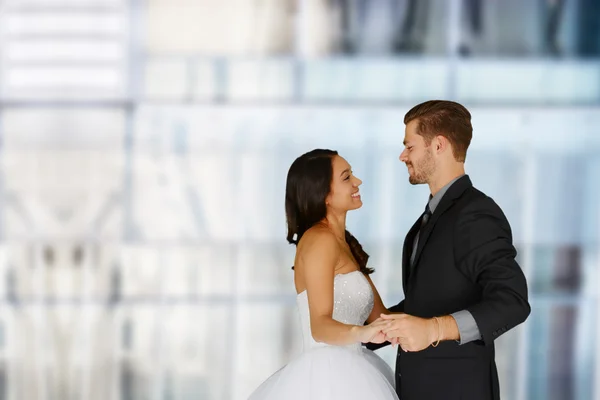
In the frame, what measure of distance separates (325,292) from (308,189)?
0.31 m

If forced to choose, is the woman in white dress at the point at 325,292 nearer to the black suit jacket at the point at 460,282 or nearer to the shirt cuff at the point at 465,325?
the black suit jacket at the point at 460,282

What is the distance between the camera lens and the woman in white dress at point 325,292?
2537 mm

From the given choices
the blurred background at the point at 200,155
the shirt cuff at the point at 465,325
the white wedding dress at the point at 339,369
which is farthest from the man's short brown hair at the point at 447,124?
the blurred background at the point at 200,155

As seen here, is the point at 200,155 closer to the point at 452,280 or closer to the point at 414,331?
the point at 452,280

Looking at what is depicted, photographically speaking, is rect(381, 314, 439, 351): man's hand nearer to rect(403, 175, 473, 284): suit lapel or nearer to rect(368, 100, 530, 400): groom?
rect(368, 100, 530, 400): groom

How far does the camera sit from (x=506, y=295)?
83.3 inches

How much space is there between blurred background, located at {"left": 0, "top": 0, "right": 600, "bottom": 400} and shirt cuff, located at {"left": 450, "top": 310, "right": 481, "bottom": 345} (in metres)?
2.81

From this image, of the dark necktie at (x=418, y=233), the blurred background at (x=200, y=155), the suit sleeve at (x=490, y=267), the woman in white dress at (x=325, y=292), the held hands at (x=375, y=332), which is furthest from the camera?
the blurred background at (x=200, y=155)

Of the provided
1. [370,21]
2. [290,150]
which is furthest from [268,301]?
[370,21]

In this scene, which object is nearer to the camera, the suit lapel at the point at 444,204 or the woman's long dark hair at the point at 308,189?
the suit lapel at the point at 444,204

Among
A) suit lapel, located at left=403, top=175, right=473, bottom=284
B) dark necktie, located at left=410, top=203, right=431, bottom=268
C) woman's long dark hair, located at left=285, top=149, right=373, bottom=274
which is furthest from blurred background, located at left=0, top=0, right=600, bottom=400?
suit lapel, located at left=403, top=175, right=473, bottom=284

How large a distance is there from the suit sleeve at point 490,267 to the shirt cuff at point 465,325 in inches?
0.4

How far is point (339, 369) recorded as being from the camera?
2.62m

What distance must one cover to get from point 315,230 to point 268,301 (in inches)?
94.6
